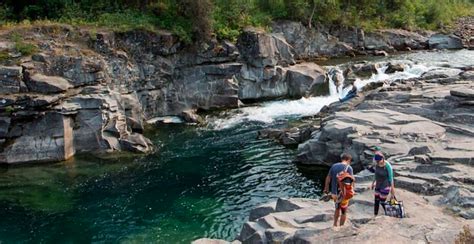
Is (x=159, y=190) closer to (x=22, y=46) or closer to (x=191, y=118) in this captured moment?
(x=191, y=118)

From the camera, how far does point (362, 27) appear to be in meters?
59.4

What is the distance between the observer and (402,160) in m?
22.0

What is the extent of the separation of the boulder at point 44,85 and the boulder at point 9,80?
1.99 ft

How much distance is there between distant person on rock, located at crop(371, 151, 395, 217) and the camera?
15.8 m

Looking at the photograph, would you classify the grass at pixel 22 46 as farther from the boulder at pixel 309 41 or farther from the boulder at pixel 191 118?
the boulder at pixel 309 41

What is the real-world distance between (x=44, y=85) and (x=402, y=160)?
69.7 ft

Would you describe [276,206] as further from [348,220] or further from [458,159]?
[458,159]

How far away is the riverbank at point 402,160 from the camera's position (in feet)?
48.8

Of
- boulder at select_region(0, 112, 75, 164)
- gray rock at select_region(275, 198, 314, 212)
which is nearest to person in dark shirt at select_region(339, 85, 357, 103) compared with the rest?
gray rock at select_region(275, 198, 314, 212)

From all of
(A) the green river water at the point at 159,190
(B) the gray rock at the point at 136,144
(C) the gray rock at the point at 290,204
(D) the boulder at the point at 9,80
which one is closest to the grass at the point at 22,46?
(D) the boulder at the point at 9,80

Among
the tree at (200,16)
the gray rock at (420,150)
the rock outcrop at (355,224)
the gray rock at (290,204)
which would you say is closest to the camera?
the rock outcrop at (355,224)

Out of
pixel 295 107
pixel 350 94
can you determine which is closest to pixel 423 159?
pixel 350 94

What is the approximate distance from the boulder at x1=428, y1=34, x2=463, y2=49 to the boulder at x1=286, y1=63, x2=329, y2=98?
2345cm

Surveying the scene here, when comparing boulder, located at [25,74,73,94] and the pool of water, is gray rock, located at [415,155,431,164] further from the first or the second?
boulder, located at [25,74,73,94]
